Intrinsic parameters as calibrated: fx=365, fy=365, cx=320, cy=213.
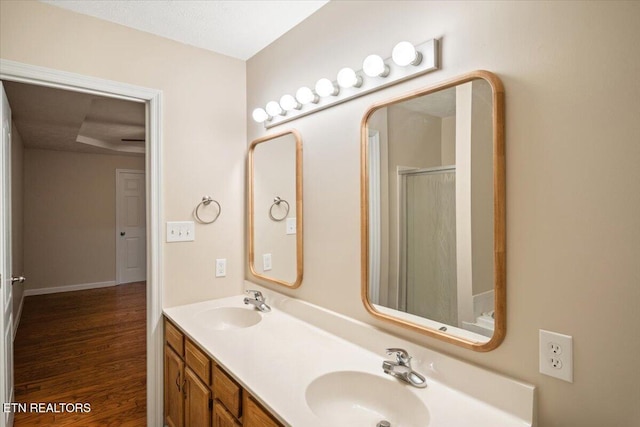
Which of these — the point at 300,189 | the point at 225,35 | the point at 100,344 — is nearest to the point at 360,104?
the point at 300,189

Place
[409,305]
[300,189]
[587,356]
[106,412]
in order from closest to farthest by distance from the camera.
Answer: [587,356] → [409,305] → [300,189] → [106,412]

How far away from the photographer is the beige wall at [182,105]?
1722 mm

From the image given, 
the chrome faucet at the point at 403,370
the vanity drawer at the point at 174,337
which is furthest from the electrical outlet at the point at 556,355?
the vanity drawer at the point at 174,337

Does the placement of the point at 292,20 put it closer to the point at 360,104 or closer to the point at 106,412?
the point at 360,104

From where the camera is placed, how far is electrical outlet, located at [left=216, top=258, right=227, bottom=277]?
2252 mm

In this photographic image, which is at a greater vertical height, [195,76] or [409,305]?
[195,76]

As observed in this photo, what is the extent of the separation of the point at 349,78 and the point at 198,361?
1384 millimetres

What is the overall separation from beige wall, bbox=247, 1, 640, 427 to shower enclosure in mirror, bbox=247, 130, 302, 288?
80cm

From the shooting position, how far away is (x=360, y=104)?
5.03 feet

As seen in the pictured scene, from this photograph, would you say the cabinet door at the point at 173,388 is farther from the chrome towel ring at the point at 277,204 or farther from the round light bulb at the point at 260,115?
the round light bulb at the point at 260,115

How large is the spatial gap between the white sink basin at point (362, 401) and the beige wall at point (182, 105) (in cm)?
120

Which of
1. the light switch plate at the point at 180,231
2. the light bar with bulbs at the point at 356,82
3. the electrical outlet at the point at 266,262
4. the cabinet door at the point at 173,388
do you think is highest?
the light bar with bulbs at the point at 356,82

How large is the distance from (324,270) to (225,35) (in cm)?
139

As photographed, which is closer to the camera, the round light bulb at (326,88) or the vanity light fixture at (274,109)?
the round light bulb at (326,88)
